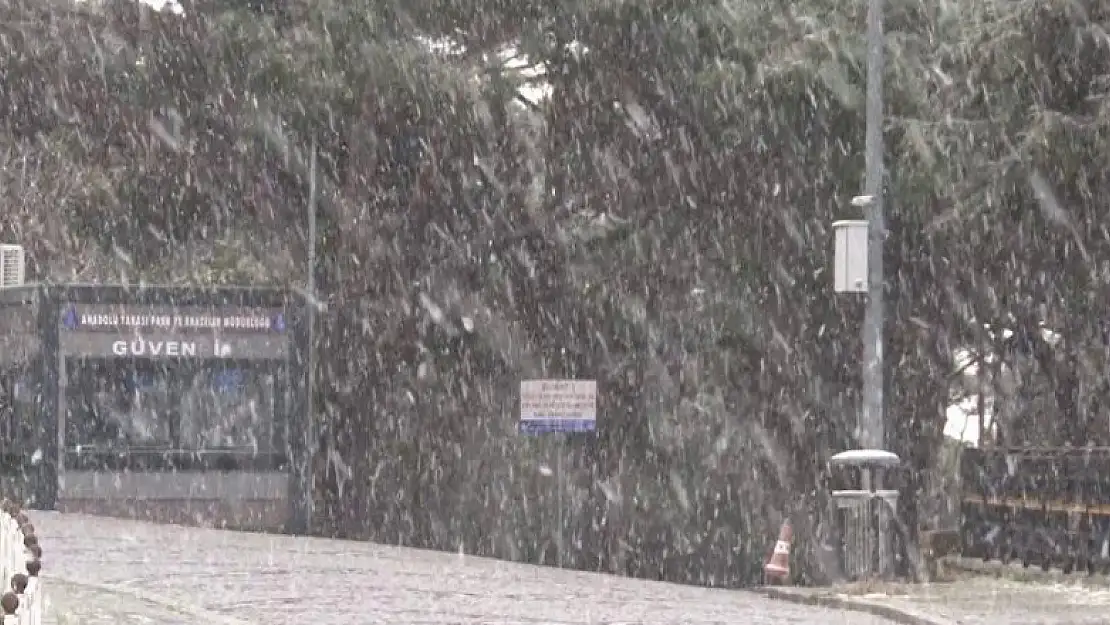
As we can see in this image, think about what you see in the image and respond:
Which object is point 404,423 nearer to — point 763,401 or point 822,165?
point 763,401

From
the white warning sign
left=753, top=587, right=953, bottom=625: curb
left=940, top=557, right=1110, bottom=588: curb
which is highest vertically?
the white warning sign

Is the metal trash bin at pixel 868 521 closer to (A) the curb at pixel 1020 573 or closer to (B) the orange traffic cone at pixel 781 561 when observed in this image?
(B) the orange traffic cone at pixel 781 561

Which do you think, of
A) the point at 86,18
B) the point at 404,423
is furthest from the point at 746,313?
the point at 86,18

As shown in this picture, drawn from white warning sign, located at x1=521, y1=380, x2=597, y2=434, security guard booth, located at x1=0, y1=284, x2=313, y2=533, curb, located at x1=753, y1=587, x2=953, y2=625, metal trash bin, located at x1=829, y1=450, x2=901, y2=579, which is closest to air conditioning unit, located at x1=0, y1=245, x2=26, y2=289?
security guard booth, located at x1=0, y1=284, x2=313, y2=533

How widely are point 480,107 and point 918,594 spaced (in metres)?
18.1

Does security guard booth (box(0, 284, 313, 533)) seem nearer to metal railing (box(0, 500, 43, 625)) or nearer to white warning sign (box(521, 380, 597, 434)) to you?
white warning sign (box(521, 380, 597, 434))

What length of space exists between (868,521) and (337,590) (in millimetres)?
5418

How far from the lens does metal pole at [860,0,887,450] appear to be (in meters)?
23.0

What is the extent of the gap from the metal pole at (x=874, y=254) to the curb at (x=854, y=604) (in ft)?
6.69

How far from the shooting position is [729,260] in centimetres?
3438

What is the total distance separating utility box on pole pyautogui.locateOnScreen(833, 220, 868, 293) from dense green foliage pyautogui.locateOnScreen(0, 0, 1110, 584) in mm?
6332

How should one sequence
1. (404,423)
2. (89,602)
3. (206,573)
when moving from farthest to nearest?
(404,423)
(206,573)
(89,602)

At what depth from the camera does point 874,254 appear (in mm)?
23469

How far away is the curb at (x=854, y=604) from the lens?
1816cm
